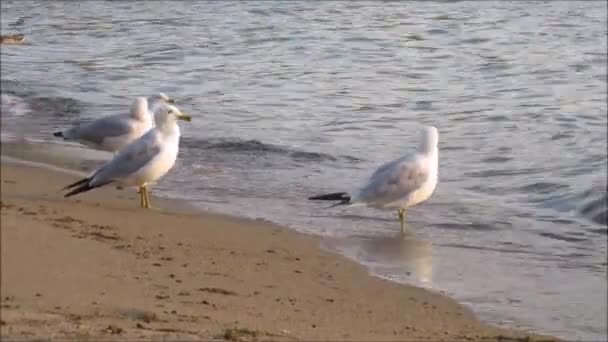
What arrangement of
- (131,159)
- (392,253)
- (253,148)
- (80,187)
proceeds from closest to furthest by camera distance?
(392,253)
(80,187)
(131,159)
(253,148)

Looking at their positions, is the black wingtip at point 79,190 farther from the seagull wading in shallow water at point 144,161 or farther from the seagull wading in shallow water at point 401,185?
the seagull wading in shallow water at point 401,185

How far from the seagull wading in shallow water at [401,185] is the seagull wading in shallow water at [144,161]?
105cm

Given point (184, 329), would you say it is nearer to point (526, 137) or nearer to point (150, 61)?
point (526, 137)

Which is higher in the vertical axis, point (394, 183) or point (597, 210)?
point (394, 183)

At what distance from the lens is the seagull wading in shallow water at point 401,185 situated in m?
8.74

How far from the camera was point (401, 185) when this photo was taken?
8.76 m

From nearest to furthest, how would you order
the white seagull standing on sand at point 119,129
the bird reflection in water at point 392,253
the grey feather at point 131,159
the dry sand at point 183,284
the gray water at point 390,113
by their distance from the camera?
1. the dry sand at point 183,284
2. the bird reflection in water at point 392,253
3. the gray water at point 390,113
4. the grey feather at point 131,159
5. the white seagull standing on sand at point 119,129

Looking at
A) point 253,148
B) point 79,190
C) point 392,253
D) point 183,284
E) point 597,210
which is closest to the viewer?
point 183,284

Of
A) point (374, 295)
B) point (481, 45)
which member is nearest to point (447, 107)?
point (481, 45)

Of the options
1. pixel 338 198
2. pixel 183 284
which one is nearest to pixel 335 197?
pixel 338 198

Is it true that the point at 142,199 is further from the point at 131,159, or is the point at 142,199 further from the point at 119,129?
the point at 119,129

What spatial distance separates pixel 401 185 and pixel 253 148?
293 cm

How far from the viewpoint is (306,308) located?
618 cm

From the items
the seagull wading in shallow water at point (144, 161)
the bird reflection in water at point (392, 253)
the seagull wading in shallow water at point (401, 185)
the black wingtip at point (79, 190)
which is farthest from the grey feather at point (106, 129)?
the bird reflection in water at point (392, 253)
